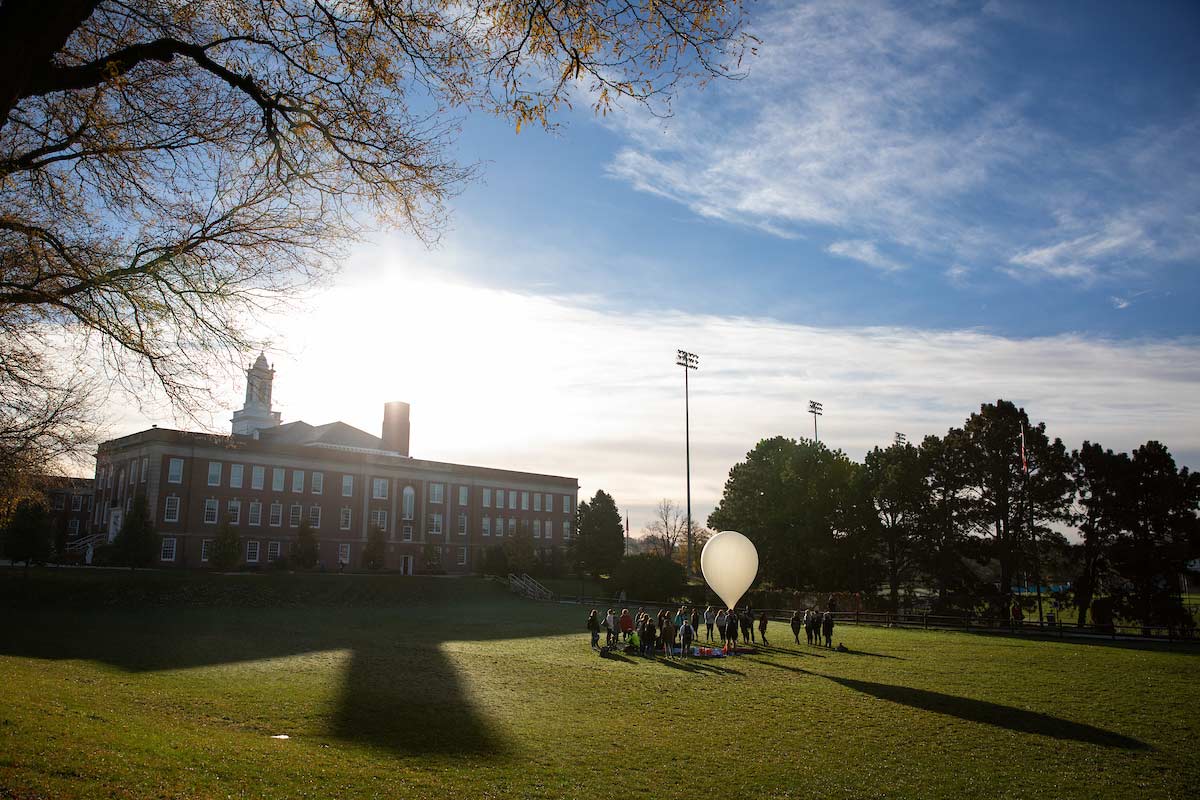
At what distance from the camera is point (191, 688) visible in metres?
16.9

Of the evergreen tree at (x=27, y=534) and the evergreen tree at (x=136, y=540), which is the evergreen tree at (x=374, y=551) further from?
the evergreen tree at (x=27, y=534)

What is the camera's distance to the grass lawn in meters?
10.5

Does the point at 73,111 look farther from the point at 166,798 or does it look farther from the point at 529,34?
the point at 166,798

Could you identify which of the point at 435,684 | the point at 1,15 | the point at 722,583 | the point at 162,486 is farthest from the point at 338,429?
the point at 1,15

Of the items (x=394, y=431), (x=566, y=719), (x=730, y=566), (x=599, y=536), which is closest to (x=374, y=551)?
(x=394, y=431)

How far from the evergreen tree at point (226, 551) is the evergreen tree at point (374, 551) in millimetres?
14283

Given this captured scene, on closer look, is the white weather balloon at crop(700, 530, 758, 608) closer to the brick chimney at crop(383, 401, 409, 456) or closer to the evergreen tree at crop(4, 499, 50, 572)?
the evergreen tree at crop(4, 499, 50, 572)

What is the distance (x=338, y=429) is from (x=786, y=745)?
74312mm

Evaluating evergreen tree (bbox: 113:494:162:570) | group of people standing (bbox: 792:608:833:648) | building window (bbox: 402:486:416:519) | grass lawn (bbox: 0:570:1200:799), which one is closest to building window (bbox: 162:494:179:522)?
evergreen tree (bbox: 113:494:162:570)

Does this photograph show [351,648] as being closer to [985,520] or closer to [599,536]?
[985,520]

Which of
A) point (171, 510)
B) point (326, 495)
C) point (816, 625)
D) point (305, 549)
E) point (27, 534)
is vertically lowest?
point (816, 625)

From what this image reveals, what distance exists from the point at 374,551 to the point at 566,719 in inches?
2189

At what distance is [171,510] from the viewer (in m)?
58.6

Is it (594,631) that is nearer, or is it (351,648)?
(351,648)
